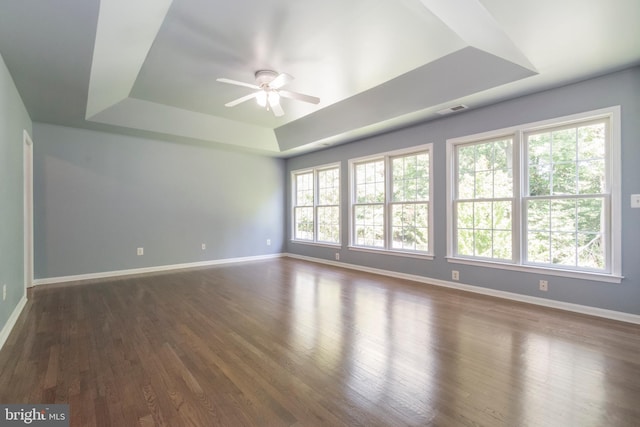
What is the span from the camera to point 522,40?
256 centimetres

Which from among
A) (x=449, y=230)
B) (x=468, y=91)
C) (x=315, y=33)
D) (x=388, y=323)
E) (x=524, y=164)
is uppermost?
(x=315, y=33)

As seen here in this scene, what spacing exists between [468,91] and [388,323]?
2.85m

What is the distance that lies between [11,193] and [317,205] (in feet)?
16.2

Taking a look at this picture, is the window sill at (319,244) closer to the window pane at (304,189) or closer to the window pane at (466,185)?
the window pane at (304,189)

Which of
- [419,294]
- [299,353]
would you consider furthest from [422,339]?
A: [419,294]

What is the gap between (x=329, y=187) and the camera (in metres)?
6.58

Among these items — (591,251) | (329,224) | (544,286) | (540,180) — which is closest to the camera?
(591,251)

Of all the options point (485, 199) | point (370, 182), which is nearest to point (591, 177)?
point (485, 199)

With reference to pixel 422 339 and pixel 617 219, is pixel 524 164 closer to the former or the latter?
pixel 617 219

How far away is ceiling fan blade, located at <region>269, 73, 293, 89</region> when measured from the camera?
9.82ft

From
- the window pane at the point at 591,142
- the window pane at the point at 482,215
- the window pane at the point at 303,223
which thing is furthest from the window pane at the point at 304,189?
the window pane at the point at 591,142

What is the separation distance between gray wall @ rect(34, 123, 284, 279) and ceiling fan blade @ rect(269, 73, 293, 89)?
346 centimetres

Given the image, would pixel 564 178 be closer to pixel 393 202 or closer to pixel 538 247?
pixel 538 247

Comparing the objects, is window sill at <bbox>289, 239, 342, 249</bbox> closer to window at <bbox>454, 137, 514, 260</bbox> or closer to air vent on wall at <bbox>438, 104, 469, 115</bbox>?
window at <bbox>454, 137, 514, 260</bbox>
